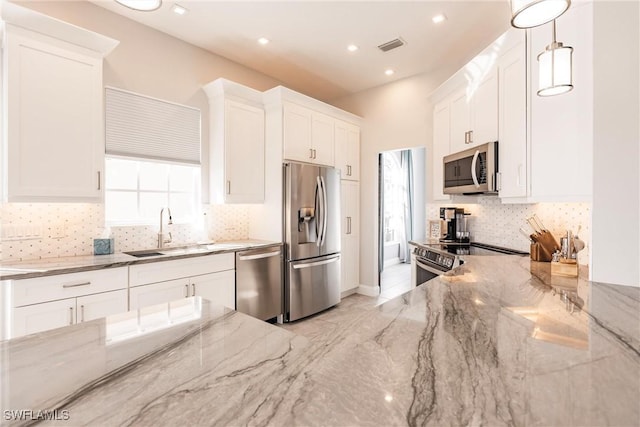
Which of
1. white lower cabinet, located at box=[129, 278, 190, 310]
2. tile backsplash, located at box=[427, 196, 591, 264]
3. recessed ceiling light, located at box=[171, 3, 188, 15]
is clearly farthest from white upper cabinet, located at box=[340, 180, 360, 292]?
recessed ceiling light, located at box=[171, 3, 188, 15]

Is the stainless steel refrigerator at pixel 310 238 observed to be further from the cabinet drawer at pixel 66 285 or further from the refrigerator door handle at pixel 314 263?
the cabinet drawer at pixel 66 285

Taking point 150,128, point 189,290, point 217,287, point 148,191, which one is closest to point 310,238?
point 217,287

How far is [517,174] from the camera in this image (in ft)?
7.44

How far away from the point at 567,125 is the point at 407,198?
531 centimetres

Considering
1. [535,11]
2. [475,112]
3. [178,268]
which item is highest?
[475,112]

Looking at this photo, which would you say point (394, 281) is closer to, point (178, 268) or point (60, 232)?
point (178, 268)

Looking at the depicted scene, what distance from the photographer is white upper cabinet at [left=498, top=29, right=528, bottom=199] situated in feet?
7.20

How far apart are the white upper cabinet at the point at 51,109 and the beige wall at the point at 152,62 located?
1.50ft

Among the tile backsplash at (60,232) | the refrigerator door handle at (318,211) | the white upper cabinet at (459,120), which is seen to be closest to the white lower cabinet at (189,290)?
the tile backsplash at (60,232)

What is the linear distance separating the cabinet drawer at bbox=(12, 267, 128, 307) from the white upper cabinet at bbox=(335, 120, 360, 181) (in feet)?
9.65

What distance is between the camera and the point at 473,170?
2.66m

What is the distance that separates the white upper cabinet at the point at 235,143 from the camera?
Answer: 3354 mm

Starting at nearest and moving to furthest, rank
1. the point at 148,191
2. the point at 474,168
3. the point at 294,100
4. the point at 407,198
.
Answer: the point at 474,168
the point at 148,191
the point at 294,100
the point at 407,198

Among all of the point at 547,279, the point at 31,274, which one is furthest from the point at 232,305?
the point at 547,279
